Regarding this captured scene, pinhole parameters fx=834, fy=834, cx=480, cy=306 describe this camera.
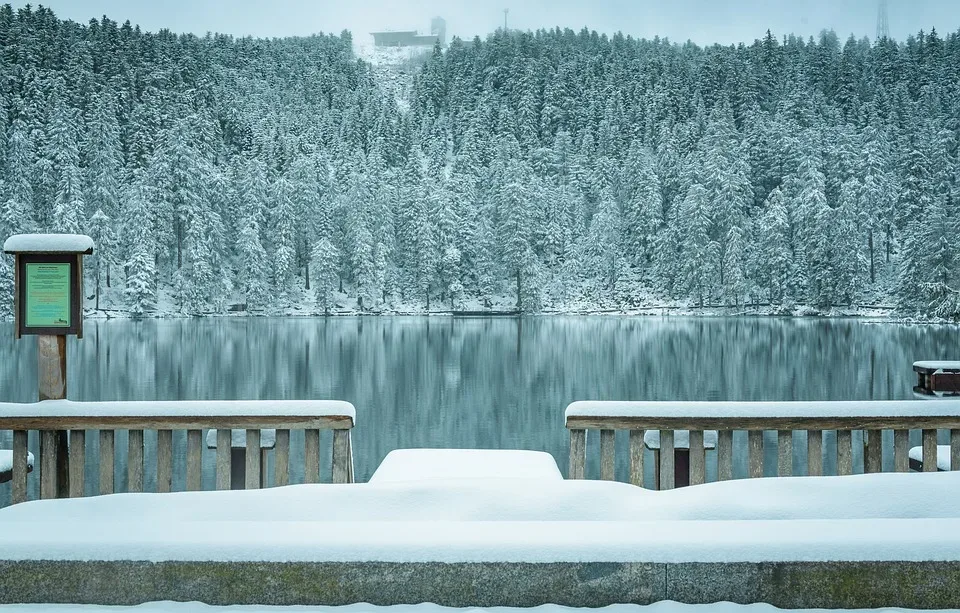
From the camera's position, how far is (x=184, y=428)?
431 cm

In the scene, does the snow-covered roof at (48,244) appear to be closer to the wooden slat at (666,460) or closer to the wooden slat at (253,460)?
the wooden slat at (253,460)

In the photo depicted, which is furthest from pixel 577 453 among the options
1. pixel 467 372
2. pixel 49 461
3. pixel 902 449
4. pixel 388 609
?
pixel 467 372

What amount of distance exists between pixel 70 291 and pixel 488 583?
3821 millimetres

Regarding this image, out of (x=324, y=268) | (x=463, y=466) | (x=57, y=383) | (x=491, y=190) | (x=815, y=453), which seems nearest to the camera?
(x=815, y=453)

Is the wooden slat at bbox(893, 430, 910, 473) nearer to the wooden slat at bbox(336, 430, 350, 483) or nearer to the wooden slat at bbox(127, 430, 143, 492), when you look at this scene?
the wooden slat at bbox(336, 430, 350, 483)

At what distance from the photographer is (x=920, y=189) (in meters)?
67.9

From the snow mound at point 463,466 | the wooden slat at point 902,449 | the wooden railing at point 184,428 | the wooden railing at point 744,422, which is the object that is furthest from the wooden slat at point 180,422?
the wooden slat at point 902,449

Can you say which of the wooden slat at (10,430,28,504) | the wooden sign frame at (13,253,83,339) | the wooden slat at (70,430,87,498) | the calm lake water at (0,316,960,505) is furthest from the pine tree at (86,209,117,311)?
the wooden slat at (70,430,87,498)

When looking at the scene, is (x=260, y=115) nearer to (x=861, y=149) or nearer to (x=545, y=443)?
(x=861, y=149)

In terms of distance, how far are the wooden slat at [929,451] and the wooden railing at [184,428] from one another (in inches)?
116

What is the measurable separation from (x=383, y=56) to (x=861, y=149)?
12048 cm

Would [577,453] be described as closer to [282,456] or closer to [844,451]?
[844,451]

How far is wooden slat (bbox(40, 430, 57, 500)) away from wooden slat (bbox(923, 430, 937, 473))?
4.54 m

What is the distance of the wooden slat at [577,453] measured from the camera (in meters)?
4.32
